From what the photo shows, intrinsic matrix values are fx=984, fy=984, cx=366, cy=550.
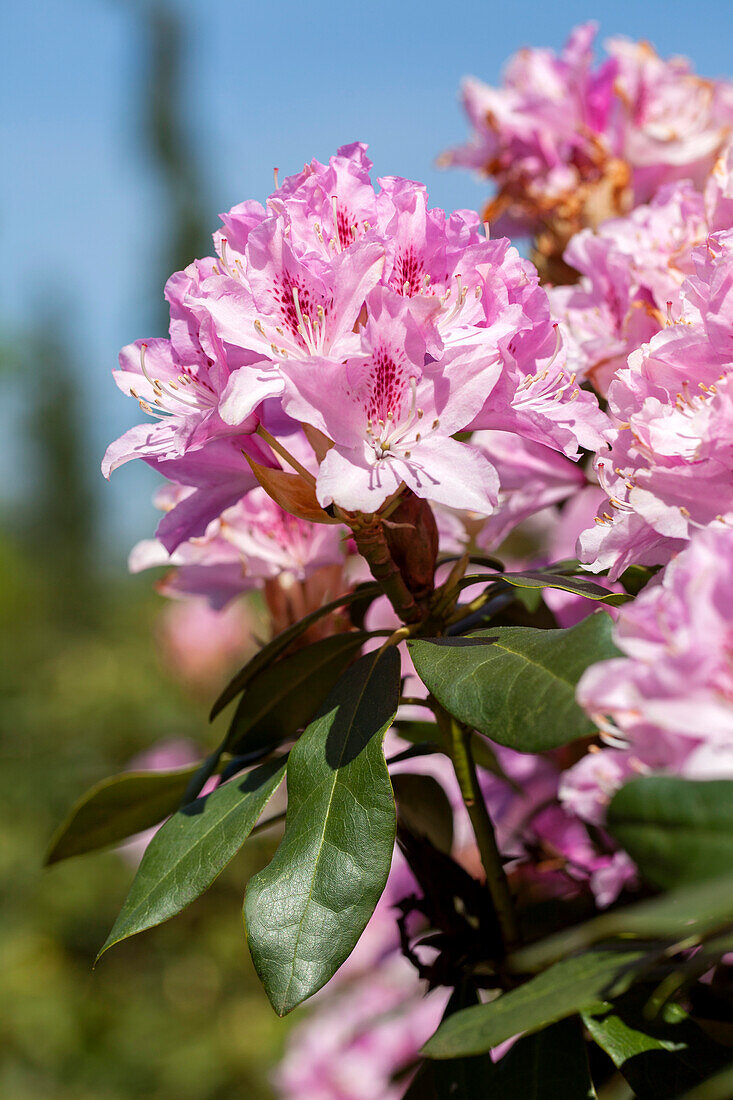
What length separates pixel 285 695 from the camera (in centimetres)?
81

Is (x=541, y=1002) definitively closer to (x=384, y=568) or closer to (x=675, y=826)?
(x=675, y=826)

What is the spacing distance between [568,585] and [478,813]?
0.59 ft

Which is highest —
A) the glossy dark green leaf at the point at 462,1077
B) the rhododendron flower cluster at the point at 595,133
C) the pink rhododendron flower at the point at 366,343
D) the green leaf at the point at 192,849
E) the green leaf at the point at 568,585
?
the rhododendron flower cluster at the point at 595,133

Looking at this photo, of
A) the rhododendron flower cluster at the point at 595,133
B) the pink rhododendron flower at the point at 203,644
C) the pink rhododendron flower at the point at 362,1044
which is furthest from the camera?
the pink rhododendron flower at the point at 203,644

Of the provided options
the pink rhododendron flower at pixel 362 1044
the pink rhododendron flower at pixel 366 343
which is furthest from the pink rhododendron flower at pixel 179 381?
the pink rhododendron flower at pixel 362 1044

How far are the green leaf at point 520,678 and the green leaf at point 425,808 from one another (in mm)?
303

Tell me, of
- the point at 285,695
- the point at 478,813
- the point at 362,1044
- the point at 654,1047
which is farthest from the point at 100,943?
the point at 654,1047

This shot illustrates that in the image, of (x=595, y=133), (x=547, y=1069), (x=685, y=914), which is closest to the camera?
(x=685, y=914)

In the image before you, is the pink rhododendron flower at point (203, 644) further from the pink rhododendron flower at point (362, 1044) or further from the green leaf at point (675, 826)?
the green leaf at point (675, 826)

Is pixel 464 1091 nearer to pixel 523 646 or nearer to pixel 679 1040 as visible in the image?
pixel 679 1040

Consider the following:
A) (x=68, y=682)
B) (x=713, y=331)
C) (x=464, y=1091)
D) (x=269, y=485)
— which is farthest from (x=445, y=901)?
(x=68, y=682)

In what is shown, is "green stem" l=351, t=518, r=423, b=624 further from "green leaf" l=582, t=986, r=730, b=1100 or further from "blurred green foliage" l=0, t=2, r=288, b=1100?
"blurred green foliage" l=0, t=2, r=288, b=1100

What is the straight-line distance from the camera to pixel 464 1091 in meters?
0.67

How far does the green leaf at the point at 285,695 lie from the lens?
0.81 m
